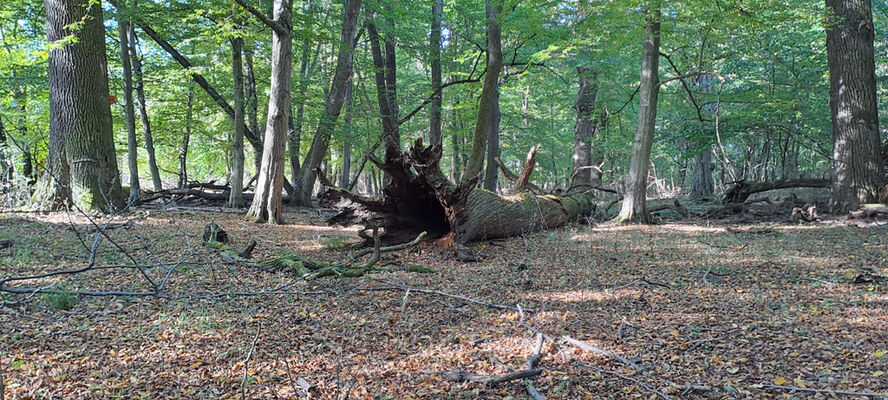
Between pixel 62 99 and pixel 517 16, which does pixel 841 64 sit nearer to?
pixel 517 16

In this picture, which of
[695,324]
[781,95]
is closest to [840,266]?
[695,324]

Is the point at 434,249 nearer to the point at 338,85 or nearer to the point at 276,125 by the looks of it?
the point at 276,125

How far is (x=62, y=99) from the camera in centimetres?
807

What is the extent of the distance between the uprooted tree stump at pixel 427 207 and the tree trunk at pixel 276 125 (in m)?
2.51

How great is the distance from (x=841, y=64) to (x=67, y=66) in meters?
14.3

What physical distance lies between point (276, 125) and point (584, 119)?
10102mm

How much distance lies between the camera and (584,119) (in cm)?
1548

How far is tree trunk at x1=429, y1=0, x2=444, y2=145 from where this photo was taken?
46.7 ft

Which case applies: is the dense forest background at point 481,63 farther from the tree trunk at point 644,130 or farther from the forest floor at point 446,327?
the forest floor at point 446,327

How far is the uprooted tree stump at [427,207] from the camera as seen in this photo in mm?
6730

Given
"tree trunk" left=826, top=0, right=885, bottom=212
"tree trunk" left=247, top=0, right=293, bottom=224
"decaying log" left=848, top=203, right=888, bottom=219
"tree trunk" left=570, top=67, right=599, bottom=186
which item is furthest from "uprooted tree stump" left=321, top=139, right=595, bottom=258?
"tree trunk" left=570, top=67, right=599, bottom=186

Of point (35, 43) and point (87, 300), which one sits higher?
point (35, 43)

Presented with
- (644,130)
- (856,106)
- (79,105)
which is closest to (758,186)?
(856,106)

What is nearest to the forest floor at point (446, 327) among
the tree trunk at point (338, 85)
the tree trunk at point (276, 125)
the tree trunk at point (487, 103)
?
the tree trunk at point (276, 125)
